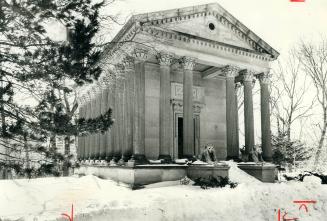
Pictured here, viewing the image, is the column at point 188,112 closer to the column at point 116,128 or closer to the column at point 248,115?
the column at point 116,128

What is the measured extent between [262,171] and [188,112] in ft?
16.0

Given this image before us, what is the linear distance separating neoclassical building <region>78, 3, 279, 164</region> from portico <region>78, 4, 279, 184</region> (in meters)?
0.05

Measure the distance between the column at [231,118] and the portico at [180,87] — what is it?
0.06 meters

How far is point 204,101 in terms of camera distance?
21953 mm

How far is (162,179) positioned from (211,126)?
7077 millimetres

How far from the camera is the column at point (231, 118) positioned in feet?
61.7

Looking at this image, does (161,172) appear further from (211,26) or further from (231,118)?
(211,26)

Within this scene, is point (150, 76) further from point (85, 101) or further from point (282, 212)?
point (282, 212)

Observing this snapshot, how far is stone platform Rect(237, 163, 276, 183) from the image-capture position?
1730 centimetres

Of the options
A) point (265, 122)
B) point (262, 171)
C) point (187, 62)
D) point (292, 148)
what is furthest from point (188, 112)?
point (292, 148)

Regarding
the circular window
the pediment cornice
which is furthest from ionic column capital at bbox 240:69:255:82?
the circular window

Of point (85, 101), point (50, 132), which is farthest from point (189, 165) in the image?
point (85, 101)

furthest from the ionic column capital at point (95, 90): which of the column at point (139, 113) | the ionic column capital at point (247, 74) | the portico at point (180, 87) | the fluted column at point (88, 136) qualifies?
the ionic column capital at point (247, 74)

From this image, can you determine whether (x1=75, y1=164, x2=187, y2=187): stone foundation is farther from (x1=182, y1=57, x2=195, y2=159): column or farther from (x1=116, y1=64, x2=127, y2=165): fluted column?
(x1=182, y1=57, x2=195, y2=159): column
